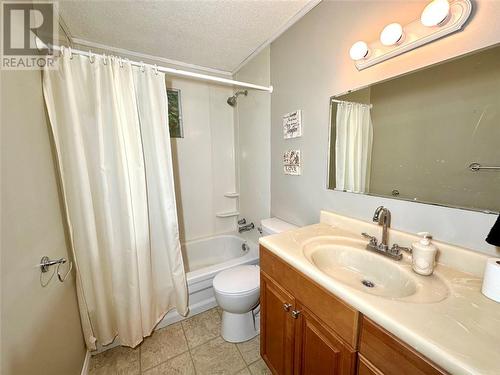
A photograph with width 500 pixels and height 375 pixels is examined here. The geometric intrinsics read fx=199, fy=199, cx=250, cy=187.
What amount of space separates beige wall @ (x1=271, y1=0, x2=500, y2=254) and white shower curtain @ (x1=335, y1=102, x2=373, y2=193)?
0.07 meters

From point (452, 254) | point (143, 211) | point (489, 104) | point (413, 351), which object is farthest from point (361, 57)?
point (143, 211)

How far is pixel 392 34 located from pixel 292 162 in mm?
899

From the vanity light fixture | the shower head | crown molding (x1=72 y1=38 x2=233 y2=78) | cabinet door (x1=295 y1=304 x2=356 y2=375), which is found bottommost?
cabinet door (x1=295 y1=304 x2=356 y2=375)

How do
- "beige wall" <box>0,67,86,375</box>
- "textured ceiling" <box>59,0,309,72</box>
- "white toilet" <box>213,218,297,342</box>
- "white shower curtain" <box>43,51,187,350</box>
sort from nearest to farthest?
→ "beige wall" <box>0,67,86,375</box> → "white shower curtain" <box>43,51,187,350</box> → "textured ceiling" <box>59,0,309,72</box> → "white toilet" <box>213,218,297,342</box>

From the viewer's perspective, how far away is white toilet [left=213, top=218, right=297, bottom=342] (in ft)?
4.59

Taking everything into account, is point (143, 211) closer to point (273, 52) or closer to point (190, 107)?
point (190, 107)

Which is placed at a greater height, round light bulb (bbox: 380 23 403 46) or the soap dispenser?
round light bulb (bbox: 380 23 403 46)

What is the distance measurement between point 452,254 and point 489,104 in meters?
0.60

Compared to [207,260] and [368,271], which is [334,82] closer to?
[368,271]

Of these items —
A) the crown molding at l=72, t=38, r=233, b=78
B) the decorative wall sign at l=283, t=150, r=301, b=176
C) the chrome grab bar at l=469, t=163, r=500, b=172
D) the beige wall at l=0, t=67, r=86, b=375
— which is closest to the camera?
the beige wall at l=0, t=67, r=86, b=375


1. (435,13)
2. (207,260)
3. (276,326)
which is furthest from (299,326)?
(207,260)

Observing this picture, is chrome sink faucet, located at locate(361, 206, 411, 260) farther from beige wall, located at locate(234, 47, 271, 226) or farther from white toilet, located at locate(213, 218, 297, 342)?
beige wall, located at locate(234, 47, 271, 226)

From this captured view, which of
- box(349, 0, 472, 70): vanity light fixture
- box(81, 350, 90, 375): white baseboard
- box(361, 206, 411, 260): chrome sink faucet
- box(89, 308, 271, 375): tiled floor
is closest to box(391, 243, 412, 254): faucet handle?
box(361, 206, 411, 260): chrome sink faucet

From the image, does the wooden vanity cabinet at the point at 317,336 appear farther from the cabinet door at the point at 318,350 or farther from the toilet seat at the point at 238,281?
the toilet seat at the point at 238,281
